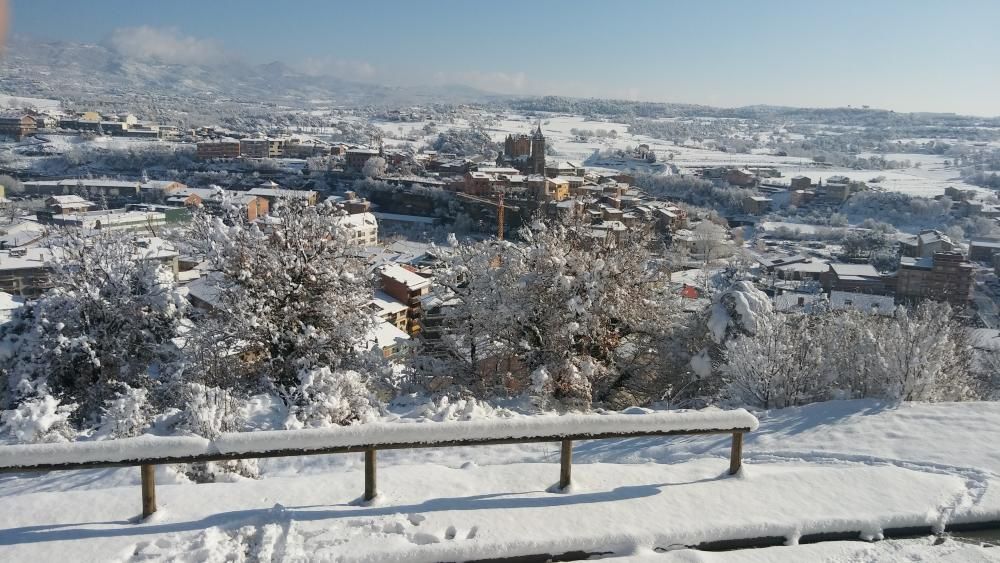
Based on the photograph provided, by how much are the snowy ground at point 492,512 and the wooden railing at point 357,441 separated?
0.77 ft

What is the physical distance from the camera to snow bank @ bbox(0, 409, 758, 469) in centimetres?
328

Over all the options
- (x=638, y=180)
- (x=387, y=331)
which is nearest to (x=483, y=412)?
(x=387, y=331)

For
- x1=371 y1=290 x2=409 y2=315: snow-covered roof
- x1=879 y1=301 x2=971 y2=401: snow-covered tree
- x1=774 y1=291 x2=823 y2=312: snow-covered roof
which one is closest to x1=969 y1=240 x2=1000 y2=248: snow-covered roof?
x1=774 y1=291 x2=823 y2=312: snow-covered roof

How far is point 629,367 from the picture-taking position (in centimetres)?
1113

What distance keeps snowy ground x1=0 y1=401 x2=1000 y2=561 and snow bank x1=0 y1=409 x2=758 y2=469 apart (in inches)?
13.8

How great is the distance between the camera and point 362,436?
141 inches

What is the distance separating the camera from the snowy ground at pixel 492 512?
323 cm

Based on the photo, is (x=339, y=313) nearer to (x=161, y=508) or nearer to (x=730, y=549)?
(x=161, y=508)

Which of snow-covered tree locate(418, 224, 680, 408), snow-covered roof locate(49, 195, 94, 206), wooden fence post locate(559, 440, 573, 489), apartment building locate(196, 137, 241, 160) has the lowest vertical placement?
snow-covered roof locate(49, 195, 94, 206)

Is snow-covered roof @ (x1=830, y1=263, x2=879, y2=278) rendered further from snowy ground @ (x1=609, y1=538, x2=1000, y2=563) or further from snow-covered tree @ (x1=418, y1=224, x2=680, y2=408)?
snowy ground @ (x1=609, y1=538, x2=1000, y2=563)

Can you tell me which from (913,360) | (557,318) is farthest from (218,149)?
(913,360)

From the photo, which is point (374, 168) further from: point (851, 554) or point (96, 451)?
point (851, 554)

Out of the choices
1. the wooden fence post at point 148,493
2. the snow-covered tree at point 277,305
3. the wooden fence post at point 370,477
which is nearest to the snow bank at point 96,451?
the wooden fence post at point 148,493

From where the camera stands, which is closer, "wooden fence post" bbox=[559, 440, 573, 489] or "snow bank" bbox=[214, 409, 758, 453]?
"snow bank" bbox=[214, 409, 758, 453]
